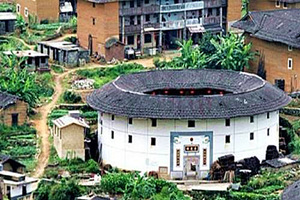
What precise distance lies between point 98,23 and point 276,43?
12560 millimetres

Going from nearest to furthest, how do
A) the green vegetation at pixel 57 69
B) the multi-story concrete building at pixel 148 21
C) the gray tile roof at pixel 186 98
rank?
the gray tile roof at pixel 186 98 < the green vegetation at pixel 57 69 < the multi-story concrete building at pixel 148 21

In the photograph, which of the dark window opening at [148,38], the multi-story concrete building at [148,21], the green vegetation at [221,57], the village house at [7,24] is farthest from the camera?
the village house at [7,24]

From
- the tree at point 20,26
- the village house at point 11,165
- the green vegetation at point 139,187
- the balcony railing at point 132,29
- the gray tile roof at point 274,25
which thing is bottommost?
the green vegetation at point 139,187

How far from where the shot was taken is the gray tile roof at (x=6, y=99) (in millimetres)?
77812

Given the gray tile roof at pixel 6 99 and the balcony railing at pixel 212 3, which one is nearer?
the gray tile roof at pixel 6 99

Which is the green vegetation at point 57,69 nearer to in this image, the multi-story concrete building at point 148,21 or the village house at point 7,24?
the multi-story concrete building at point 148,21

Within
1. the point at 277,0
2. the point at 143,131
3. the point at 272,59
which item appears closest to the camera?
the point at 143,131

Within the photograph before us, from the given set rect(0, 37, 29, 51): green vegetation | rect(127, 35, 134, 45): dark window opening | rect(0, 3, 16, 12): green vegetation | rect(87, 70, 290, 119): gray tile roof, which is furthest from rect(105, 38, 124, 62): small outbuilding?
rect(87, 70, 290, 119): gray tile roof

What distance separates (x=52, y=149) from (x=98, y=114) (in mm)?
2920

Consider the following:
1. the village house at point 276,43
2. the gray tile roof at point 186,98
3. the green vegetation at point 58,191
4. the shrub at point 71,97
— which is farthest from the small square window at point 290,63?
the green vegetation at point 58,191

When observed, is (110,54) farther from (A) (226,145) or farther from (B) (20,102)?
(A) (226,145)

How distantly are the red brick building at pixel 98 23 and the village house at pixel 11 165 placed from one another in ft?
75.3

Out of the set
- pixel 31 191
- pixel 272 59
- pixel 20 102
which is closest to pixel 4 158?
pixel 31 191

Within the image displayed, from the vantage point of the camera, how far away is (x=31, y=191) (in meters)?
68.1
